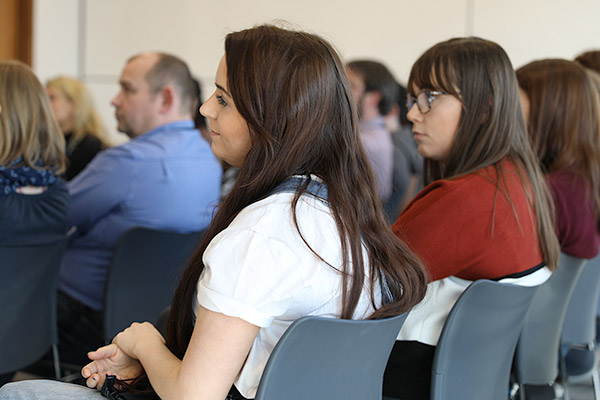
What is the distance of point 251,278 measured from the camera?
3.47ft

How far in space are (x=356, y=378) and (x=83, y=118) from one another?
132 inches

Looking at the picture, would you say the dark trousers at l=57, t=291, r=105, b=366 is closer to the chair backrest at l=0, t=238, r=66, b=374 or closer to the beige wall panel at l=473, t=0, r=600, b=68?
the chair backrest at l=0, t=238, r=66, b=374

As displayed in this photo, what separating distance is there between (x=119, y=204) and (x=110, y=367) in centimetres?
126

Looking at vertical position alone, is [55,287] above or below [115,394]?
below

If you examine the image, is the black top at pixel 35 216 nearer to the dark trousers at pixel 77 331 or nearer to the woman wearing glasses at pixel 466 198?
the dark trousers at pixel 77 331

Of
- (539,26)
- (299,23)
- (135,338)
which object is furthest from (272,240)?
(539,26)

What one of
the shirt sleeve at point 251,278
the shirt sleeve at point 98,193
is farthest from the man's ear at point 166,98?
the shirt sleeve at point 251,278

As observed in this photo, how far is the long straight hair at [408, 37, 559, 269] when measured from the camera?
67.5 inches

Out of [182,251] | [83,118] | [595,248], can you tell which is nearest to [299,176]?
[182,251]

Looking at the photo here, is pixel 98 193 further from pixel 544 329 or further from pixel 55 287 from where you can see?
pixel 544 329

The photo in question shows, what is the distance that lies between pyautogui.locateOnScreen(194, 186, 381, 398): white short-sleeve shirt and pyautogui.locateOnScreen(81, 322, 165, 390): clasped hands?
0.24 m

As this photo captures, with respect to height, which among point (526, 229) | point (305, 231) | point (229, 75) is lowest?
point (526, 229)

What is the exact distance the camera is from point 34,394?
1.20 metres

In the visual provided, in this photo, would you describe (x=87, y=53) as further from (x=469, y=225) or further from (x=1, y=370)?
(x=469, y=225)
